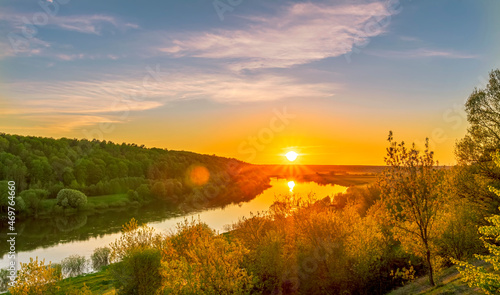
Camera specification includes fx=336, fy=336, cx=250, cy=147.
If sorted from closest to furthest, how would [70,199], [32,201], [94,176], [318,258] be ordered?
[318,258], [32,201], [70,199], [94,176]

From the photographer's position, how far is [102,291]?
128ft

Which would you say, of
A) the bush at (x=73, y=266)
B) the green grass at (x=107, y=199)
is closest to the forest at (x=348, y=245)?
the bush at (x=73, y=266)

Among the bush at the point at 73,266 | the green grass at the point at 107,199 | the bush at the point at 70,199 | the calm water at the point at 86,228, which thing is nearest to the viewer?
the bush at the point at 73,266

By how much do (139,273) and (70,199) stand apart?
78.4 metres

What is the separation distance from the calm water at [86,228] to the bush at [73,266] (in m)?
4.65

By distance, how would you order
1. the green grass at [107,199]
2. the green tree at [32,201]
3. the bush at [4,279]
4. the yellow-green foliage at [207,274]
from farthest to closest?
the green grass at [107,199] → the green tree at [32,201] → the bush at [4,279] → the yellow-green foliage at [207,274]

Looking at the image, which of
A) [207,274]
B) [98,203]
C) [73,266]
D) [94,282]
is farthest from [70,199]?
[207,274]

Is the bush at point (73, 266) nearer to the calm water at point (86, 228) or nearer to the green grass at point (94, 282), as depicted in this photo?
the green grass at point (94, 282)

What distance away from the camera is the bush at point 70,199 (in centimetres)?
9475

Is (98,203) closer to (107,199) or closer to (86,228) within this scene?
(107,199)

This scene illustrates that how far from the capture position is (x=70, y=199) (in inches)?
3794

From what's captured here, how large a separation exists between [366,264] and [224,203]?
88.0 metres

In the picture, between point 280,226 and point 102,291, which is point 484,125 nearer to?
point 280,226

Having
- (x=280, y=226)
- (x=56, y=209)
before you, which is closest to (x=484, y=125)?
(x=280, y=226)
